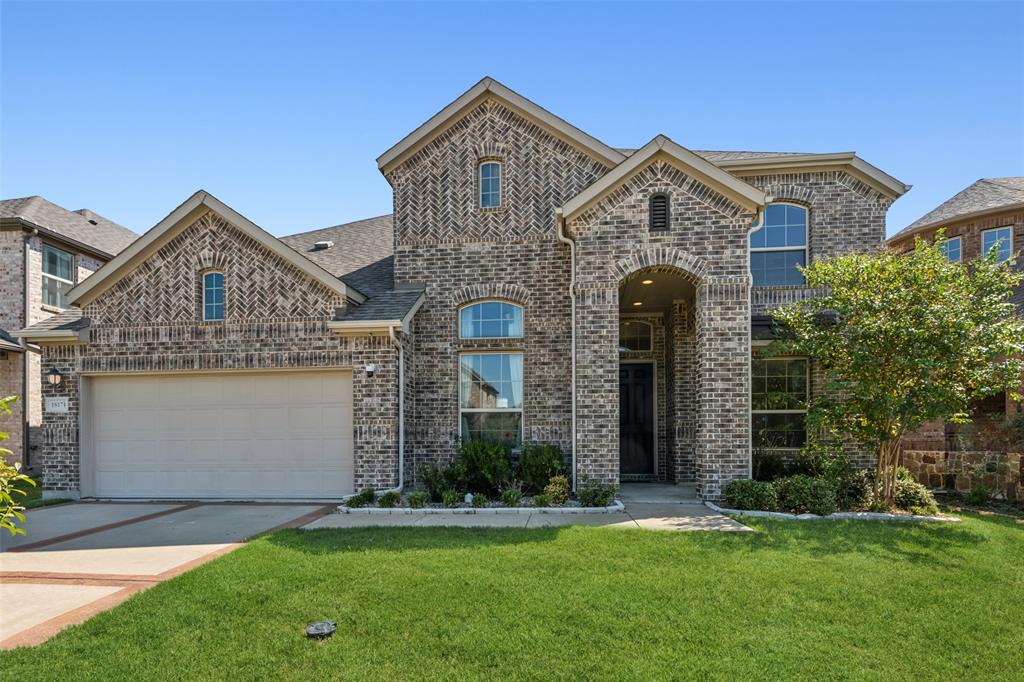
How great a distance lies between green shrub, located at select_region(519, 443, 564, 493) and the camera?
402 inches

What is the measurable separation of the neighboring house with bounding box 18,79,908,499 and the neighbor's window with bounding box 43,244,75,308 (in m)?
5.17

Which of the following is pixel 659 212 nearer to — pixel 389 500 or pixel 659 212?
pixel 659 212

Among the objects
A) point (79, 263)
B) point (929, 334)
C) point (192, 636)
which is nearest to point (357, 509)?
point (192, 636)

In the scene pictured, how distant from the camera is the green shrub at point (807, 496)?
8633mm

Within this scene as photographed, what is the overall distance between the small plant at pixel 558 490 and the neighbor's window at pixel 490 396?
1.90 m

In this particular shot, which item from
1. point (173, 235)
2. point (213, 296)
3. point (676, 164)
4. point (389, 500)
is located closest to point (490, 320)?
point (389, 500)

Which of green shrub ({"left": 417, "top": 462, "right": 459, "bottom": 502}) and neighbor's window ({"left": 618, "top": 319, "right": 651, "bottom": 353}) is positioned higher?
neighbor's window ({"left": 618, "top": 319, "right": 651, "bottom": 353})

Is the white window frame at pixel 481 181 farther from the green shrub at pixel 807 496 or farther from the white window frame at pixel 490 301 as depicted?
the green shrub at pixel 807 496

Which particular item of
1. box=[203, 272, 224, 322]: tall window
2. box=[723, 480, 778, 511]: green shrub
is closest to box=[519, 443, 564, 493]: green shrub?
box=[723, 480, 778, 511]: green shrub

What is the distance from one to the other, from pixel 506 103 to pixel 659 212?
13.3 ft

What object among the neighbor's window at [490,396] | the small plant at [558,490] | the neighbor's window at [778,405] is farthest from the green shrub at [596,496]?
the neighbor's window at [778,405]

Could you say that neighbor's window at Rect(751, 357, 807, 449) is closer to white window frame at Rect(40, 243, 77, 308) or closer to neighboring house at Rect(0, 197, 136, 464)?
neighboring house at Rect(0, 197, 136, 464)

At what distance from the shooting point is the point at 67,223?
57.6ft

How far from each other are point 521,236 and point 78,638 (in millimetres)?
9039
